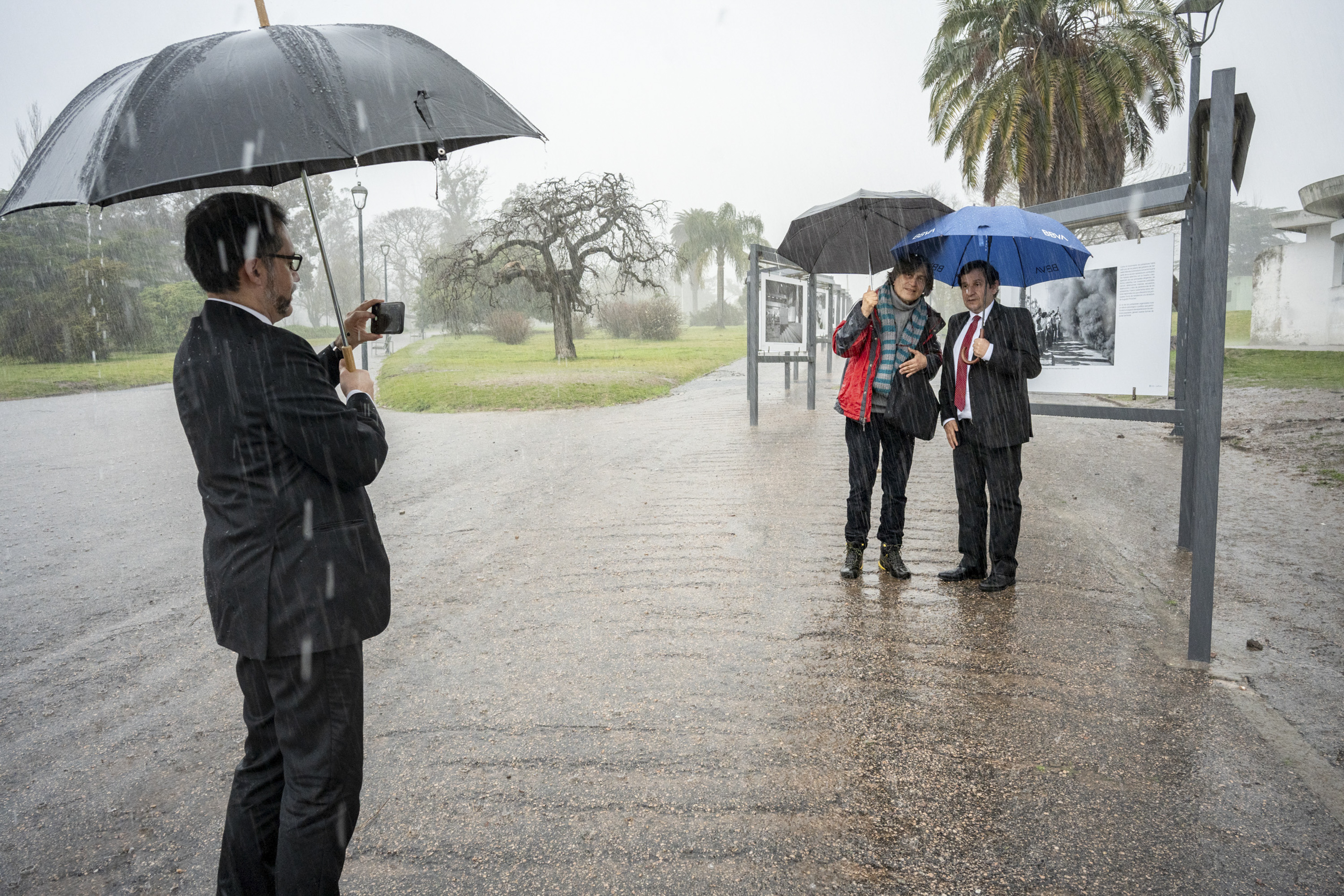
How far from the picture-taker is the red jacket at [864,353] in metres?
4.69

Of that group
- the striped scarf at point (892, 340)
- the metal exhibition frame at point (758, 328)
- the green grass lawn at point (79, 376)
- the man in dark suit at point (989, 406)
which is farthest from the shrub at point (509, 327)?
the man in dark suit at point (989, 406)

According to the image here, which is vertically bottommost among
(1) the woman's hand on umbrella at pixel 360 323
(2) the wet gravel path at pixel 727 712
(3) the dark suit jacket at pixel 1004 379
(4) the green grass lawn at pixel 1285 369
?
(2) the wet gravel path at pixel 727 712

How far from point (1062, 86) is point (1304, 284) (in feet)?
50.6

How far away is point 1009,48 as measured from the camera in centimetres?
2003

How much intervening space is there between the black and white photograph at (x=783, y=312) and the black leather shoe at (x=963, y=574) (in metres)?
8.72

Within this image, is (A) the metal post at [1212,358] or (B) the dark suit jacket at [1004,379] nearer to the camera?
(A) the metal post at [1212,358]

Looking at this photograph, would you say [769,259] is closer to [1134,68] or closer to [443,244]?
[1134,68]

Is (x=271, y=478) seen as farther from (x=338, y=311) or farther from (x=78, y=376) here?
(x=78, y=376)

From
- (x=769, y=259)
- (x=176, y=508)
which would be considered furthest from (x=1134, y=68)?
(x=176, y=508)

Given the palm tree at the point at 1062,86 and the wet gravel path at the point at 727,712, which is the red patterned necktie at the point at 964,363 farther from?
the palm tree at the point at 1062,86

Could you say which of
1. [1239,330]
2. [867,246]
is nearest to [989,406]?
[867,246]

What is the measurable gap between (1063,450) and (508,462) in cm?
681

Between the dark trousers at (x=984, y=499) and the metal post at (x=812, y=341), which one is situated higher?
the metal post at (x=812, y=341)

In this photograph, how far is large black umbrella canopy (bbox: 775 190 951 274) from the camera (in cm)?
541
